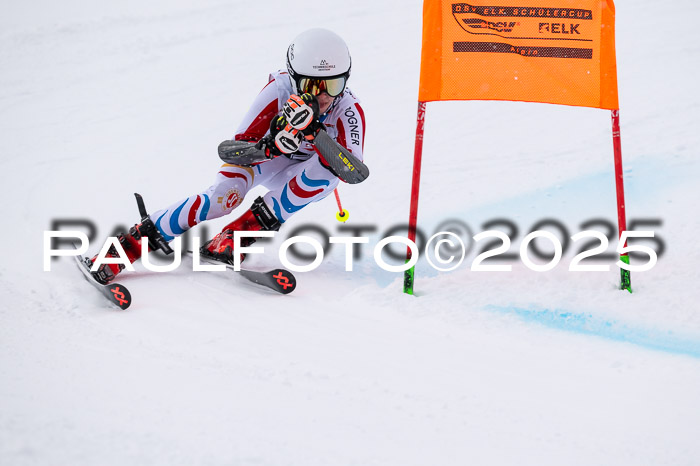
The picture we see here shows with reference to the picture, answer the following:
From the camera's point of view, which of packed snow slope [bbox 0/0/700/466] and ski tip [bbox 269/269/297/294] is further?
ski tip [bbox 269/269/297/294]

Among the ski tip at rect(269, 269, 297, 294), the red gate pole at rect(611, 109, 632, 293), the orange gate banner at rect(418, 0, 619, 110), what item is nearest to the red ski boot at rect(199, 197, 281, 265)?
the ski tip at rect(269, 269, 297, 294)


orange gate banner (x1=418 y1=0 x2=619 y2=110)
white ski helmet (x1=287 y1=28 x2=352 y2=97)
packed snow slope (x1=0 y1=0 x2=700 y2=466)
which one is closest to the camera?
packed snow slope (x1=0 y1=0 x2=700 y2=466)

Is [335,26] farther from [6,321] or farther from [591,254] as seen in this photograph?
[6,321]

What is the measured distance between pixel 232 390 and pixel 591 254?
113 inches

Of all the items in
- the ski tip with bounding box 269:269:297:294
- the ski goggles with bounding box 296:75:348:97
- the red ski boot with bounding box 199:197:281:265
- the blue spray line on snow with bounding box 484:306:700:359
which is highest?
the ski goggles with bounding box 296:75:348:97

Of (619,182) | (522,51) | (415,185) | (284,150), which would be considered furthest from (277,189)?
(619,182)

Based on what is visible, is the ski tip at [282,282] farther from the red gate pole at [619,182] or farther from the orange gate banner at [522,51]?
the red gate pole at [619,182]

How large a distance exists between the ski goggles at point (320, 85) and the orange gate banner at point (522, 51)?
516mm

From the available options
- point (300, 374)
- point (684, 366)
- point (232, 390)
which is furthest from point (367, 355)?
point (684, 366)

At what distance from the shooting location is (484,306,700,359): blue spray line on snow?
12.2ft

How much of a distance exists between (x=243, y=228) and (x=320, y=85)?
3.77ft

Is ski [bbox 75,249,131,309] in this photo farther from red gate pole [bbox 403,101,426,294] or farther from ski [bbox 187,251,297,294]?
red gate pole [bbox 403,101,426,294]

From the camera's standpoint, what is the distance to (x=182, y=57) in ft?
31.7

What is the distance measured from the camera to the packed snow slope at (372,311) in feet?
8.75
